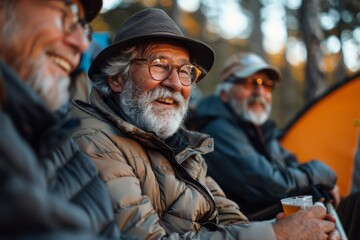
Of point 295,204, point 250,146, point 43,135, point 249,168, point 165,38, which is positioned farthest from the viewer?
point 250,146

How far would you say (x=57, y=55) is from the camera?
177 cm

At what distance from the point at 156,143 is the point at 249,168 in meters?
1.71

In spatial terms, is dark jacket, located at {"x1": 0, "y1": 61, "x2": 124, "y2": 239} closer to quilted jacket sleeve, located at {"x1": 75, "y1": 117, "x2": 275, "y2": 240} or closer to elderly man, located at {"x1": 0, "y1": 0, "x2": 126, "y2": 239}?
elderly man, located at {"x1": 0, "y1": 0, "x2": 126, "y2": 239}

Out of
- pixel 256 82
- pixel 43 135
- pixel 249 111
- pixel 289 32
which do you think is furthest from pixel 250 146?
pixel 289 32

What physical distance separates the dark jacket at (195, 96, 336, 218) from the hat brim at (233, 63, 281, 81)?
48 cm

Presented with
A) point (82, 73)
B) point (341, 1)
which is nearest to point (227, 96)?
point (82, 73)

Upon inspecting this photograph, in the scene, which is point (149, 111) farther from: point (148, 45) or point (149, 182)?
point (149, 182)

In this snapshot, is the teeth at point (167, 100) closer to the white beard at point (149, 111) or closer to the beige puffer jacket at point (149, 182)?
the white beard at point (149, 111)

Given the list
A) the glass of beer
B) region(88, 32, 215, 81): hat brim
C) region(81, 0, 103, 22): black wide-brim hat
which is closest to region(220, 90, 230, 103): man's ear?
region(88, 32, 215, 81): hat brim

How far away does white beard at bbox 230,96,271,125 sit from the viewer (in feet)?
15.8

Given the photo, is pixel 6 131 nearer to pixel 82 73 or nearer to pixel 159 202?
pixel 159 202

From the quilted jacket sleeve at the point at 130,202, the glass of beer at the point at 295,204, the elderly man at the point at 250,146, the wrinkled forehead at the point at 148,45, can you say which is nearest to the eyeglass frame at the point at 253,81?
the elderly man at the point at 250,146

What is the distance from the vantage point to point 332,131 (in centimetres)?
536

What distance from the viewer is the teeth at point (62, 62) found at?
177 centimetres
